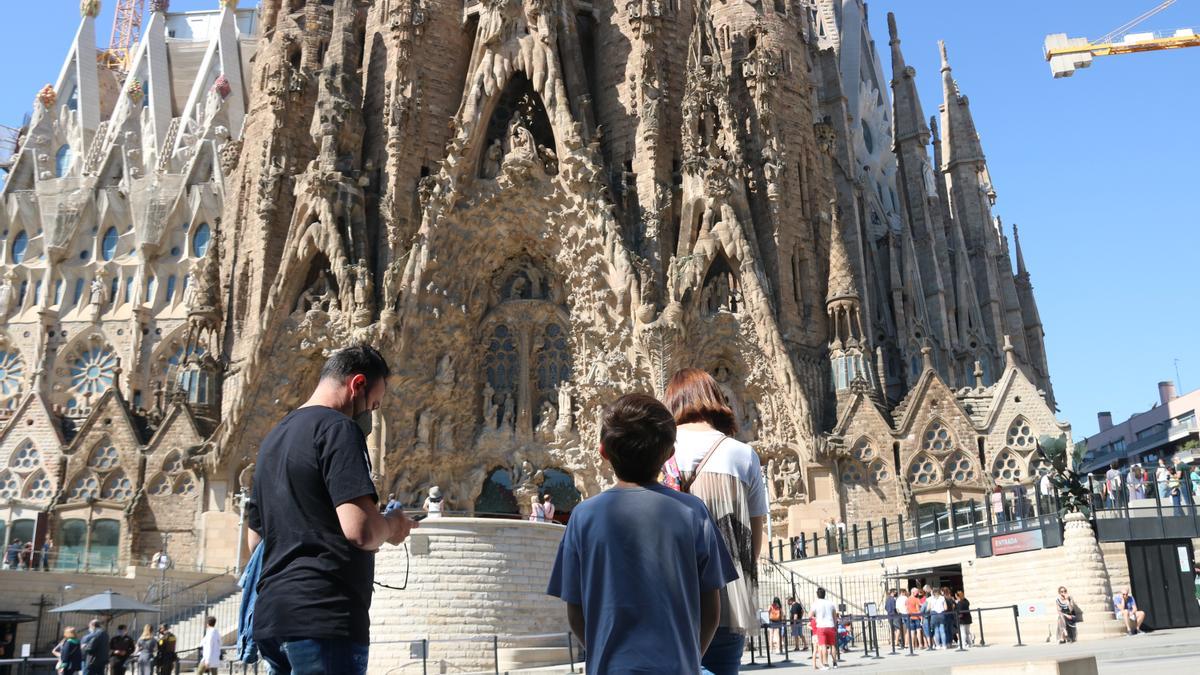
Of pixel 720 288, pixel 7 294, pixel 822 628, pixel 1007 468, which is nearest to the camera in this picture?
pixel 822 628

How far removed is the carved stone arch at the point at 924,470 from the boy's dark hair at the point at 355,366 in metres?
26.2

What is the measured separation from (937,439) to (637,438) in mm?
27060

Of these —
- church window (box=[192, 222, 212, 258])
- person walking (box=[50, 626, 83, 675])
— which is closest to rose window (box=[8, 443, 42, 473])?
church window (box=[192, 222, 212, 258])

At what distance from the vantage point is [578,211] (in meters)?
30.2

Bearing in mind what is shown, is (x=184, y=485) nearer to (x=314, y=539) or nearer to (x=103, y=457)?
(x=103, y=457)

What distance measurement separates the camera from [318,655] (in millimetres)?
3184

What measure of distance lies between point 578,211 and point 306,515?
27257 millimetres

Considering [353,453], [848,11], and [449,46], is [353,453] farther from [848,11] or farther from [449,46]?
[848,11]

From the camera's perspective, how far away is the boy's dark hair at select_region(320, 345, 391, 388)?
364 centimetres

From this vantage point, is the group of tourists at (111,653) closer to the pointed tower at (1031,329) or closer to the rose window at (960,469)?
the rose window at (960,469)

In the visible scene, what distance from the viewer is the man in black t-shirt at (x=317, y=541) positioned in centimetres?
320

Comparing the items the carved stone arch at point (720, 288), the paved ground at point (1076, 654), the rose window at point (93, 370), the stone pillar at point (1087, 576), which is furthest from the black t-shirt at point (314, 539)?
the rose window at point (93, 370)

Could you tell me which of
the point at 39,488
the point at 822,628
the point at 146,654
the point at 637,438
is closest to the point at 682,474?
the point at 637,438

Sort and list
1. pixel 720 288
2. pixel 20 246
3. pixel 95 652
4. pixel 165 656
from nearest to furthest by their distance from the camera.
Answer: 1. pixel 95 652
2. pixel 165 656
3. pixel 720 288
4. pixel 20 246
